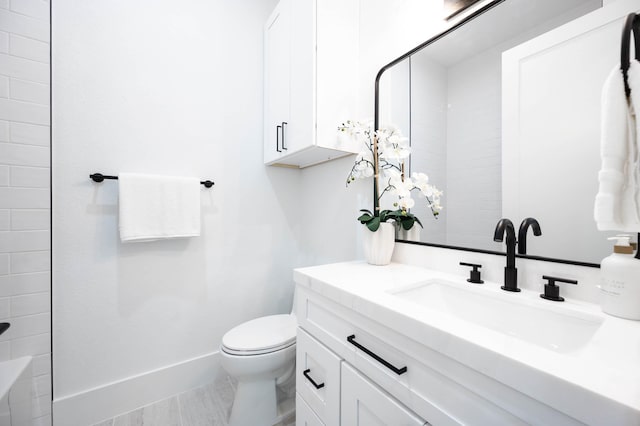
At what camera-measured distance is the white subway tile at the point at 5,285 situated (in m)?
1.15

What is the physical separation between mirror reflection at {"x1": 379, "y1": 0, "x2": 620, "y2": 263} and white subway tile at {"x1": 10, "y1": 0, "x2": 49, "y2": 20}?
1755mm

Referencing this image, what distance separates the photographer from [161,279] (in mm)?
1512

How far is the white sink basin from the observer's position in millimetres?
630

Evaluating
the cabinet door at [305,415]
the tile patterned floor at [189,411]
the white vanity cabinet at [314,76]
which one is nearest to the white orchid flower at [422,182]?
the white vanity cabinet at [314,76]

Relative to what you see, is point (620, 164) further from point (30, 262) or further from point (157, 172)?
point (30, 262)

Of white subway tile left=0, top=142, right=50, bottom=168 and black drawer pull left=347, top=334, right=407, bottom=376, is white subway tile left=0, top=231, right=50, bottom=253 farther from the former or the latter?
black drawer pull left=347, top=334, right=407, bottom=376

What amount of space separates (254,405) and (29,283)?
3.93 ft

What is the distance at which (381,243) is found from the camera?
3.84ft

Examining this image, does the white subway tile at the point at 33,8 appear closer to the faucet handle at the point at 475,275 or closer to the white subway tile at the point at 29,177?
the white subway tile at the point at 29,177

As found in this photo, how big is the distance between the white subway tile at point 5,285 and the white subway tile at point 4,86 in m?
0.81

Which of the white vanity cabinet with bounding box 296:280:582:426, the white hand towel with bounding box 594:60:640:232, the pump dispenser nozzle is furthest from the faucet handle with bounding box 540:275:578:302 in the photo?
the white vanity cabinet with bounding box 296:280:582:426

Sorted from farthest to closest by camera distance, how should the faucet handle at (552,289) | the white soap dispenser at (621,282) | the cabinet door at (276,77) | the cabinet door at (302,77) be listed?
the cabinet door at (276,77) < the cabinet door at (302,77) < the faucet handle at (552,289) < the white soap dispenser at (621,282)

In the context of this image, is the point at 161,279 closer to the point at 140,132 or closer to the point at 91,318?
the point at 91,318

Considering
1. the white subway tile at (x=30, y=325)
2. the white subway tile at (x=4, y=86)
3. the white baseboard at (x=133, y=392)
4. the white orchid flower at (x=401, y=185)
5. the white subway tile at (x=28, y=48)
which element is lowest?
the white baseboard at (x=133, y=392)
